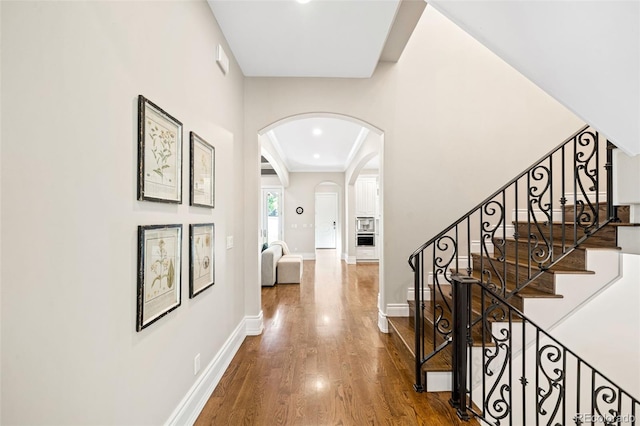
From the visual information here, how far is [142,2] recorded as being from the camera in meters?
1.41

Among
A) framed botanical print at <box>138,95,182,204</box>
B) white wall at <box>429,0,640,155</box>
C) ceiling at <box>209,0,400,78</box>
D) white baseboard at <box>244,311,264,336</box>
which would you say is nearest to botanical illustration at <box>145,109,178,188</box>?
framed botanical print at <box>138,95,182,204</box>

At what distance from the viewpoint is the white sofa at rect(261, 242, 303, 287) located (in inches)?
225

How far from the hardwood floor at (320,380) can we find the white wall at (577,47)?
2.00 metres

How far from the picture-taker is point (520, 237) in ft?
10.9

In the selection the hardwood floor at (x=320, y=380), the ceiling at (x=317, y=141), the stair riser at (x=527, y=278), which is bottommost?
the hardwood floor at (x=320, y=380)

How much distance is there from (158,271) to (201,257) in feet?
1.83

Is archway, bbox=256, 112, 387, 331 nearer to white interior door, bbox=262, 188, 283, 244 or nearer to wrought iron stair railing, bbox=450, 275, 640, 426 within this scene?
white interior door, bbox=262, 188, 283, 244

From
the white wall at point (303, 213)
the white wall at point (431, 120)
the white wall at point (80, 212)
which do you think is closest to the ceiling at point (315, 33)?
the white wall at point (431, 120)

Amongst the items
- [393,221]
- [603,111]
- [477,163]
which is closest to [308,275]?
[393,221]

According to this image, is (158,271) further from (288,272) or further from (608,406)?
(288,272)

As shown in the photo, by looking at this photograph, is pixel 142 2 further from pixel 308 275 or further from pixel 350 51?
pixel 308 275

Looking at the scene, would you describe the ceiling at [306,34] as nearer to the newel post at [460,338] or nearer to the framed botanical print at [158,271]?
the framed botanical print at [158,271]

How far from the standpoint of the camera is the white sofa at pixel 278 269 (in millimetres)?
5703

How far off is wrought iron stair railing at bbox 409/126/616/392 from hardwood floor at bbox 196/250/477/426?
295 millimetres
